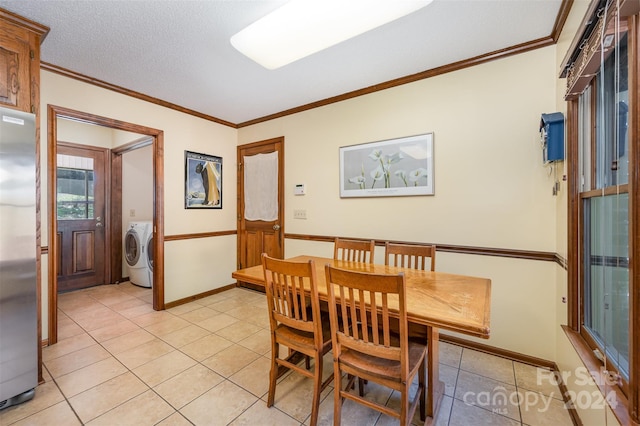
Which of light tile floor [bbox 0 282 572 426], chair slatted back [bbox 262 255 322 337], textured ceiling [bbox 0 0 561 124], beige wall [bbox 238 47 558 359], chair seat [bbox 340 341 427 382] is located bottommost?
light tile floor [bbox 0 282 572 426]

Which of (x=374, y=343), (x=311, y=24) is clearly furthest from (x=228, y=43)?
(x=374, y=343)

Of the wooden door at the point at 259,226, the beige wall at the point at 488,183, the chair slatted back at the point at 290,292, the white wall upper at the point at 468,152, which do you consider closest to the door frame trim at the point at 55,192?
the wooden door at the point at 259,226

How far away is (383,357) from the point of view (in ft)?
4.30

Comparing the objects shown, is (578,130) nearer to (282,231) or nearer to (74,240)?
(282,231)

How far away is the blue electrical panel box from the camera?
1.83m

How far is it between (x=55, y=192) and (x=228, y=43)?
2136mm

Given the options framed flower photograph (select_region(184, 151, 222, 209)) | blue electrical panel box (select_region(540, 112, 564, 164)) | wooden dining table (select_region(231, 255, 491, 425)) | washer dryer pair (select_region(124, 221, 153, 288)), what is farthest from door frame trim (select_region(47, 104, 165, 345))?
blue electrical panel box (select_region(540, 112, 564, 164))

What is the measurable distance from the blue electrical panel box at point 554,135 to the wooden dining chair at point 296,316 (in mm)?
1849

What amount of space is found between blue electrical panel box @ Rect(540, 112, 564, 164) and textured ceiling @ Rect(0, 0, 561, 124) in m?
0.71

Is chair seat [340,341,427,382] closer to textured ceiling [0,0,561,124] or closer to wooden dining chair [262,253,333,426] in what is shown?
wooden dining chair [262,253,333,426]

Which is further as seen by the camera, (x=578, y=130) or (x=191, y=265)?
(x=191, y=265)

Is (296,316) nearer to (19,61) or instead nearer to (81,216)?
(19,61)

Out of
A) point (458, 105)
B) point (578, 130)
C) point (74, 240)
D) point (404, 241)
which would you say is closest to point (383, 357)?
point (404, 241)

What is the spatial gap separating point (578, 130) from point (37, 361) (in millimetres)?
3905
